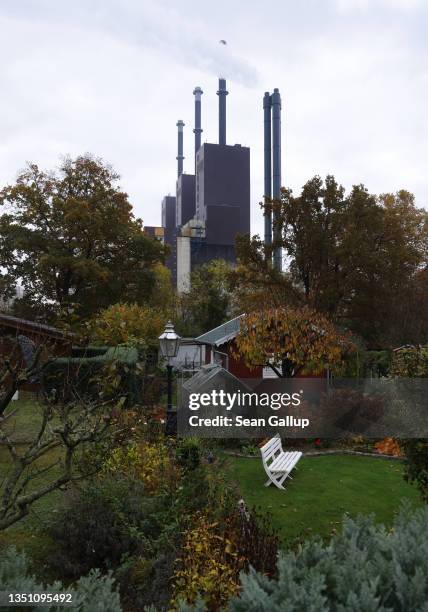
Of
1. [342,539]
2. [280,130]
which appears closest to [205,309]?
[280,130]

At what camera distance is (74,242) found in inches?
1230

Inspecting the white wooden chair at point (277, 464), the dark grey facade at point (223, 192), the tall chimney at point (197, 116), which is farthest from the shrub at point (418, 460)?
the tall chimney at point (197, 116)

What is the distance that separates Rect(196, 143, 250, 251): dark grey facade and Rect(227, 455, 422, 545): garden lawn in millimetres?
70165

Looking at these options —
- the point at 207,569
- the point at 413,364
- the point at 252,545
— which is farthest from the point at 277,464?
the point at 207,569

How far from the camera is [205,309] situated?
142 feet

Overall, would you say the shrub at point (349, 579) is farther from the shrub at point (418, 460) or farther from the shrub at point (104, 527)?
the shrub at point (418, 460)

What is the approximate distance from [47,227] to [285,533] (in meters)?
29.4

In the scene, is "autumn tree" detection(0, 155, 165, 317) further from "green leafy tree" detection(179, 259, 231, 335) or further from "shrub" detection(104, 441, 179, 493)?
"shrub" detection(104, 441, 179, 493)

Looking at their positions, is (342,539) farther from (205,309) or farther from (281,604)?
(205,309)

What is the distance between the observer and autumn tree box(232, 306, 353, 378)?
542 inches

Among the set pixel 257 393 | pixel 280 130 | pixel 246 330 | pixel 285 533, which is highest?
pixel 280 130

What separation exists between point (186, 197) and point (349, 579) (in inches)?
3778

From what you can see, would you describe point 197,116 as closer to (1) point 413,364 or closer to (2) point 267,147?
(2) point 267,147

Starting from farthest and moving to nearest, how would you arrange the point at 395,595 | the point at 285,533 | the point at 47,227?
the point at 47,227, the point at 285,533, the point at 395,595
